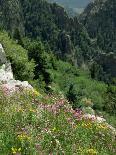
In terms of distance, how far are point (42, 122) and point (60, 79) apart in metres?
141

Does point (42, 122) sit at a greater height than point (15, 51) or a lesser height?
greater

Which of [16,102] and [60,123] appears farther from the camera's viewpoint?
[16,102]

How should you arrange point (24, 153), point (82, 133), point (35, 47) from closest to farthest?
point (24, 153)
point (82, 133)
point (35, 47)

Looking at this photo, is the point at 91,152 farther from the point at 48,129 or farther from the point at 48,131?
the point at 48,129

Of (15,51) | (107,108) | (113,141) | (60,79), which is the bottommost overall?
(60,79)

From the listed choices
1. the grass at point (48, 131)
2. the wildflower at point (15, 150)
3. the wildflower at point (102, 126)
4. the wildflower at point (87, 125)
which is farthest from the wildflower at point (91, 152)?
the wildflower at point (102, 126)

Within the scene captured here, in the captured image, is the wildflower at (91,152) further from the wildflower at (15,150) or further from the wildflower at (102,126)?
the wildflower at (102,126)

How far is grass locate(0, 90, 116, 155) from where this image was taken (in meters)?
12.5

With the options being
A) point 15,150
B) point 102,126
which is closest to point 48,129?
point 15,150

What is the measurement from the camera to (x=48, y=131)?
523 inches

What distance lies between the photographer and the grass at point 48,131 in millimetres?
12531

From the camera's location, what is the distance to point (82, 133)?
14312mm

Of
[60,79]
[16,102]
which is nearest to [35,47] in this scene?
[60,79]

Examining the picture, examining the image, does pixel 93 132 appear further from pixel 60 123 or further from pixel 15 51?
pixel 15 51
